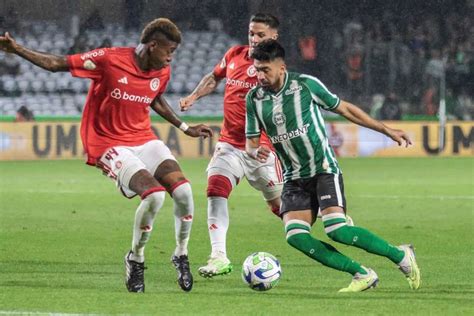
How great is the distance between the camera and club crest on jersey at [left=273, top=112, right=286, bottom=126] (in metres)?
8.80

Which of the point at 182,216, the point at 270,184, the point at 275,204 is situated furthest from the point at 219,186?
the point at 182,216

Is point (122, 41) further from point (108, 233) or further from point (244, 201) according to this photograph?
point (108, 233)

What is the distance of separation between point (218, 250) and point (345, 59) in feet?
68.2

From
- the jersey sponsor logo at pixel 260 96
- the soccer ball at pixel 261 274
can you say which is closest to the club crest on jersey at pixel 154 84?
the jersey sponsor logo at pixel 260 96

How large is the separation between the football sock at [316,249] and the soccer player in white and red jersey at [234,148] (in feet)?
4.27

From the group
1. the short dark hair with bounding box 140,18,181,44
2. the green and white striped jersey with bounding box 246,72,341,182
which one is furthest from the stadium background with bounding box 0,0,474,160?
the green and white striped jersey with bounding box 246,72,341,182

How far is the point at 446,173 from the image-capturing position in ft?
74.0

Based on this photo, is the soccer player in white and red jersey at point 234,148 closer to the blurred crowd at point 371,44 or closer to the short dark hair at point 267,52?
the short dark hair at point 267,52

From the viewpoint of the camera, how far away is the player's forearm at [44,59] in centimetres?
872

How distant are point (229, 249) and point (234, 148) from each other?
161 centimetres

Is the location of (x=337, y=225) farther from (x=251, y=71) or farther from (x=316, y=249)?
(x=251, y=71)

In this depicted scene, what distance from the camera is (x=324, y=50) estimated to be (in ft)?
99.0

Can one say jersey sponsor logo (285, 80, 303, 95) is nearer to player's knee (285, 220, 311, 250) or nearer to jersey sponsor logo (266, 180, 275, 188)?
player's knee (285, 220, 311, 250)

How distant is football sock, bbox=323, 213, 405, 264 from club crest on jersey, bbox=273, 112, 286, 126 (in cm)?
72
